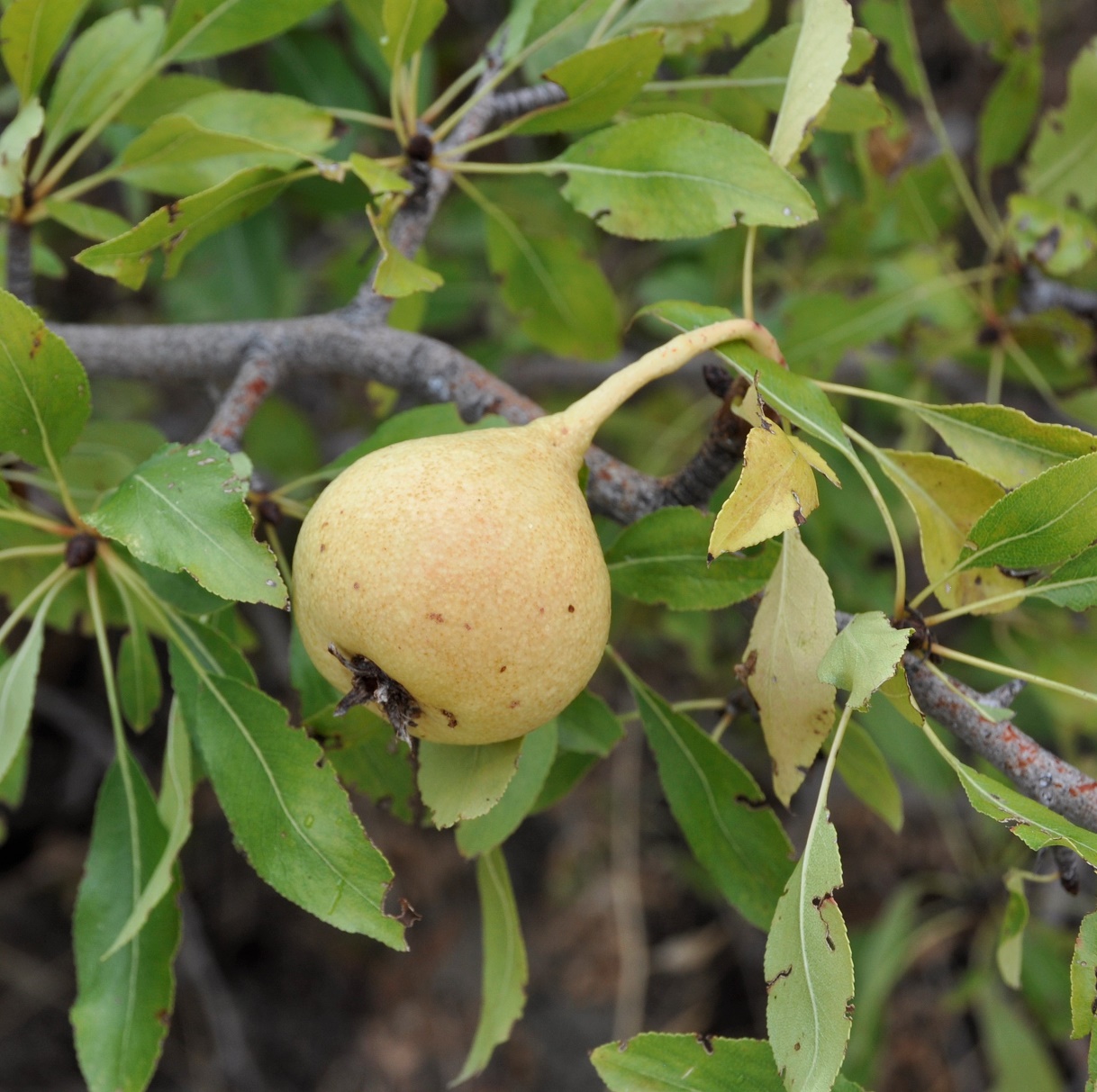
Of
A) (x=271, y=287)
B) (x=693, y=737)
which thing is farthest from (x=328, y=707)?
(x=271, y=287)

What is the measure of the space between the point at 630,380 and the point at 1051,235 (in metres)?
1.01

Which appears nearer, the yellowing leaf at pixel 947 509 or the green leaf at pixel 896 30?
the yellowing leaf at pixel 947 509

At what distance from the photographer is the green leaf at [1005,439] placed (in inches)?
38.0

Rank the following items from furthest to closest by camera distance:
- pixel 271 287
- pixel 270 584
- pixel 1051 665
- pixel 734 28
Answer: pixel 271 287 < pixel 1051 665 < pixel 734 28 < pixel 270 584

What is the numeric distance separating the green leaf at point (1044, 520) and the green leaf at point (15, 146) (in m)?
1.04

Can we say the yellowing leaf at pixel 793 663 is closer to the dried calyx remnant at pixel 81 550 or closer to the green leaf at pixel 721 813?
the green leaf at pixel 721 813

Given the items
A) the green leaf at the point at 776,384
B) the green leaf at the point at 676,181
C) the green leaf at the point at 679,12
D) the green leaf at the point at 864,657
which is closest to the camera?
the green leaf at the point at 864,657

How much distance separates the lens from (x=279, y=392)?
2.93m

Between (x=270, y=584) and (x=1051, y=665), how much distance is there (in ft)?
5.41

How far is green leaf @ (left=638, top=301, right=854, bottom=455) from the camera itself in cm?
87

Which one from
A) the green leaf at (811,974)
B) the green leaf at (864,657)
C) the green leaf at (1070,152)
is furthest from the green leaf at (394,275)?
the green leaf at (1070,152)

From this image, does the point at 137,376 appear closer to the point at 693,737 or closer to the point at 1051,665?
the point at 693,737

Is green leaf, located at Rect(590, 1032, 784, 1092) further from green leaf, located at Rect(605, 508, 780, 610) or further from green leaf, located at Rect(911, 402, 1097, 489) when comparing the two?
green leaf, located at Rect(911, 402, 1097, 489)

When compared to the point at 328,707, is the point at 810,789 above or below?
below
